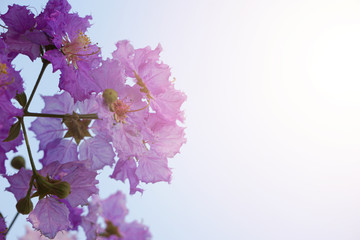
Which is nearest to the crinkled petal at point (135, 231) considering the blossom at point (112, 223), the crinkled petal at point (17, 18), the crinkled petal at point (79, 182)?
the blossom at point (112, 223)

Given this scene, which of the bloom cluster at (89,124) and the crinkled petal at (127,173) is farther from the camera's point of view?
the crinkled petal at (127,173)

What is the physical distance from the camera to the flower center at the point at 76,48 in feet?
2.94

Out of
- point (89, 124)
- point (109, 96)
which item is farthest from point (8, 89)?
point (89, 124)

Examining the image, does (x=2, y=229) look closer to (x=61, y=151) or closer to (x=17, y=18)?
(x=61, y=151)

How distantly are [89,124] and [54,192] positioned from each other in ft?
0.67

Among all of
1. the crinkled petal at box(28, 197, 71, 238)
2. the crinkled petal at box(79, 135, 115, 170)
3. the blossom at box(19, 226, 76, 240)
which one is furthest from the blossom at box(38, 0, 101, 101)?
the blossom at box(19, 226, 76, 240)

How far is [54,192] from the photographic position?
0.80m

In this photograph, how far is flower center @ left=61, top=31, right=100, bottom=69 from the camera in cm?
90

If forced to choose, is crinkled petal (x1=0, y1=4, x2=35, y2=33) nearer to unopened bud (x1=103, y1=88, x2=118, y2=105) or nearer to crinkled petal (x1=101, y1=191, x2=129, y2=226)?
unopened bud (x1=103, y1=88, x2=118, y2=105)

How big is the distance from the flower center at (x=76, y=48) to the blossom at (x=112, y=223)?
1.14 ft

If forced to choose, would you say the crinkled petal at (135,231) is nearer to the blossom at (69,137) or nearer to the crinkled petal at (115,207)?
the crinkled petal at (115,207)

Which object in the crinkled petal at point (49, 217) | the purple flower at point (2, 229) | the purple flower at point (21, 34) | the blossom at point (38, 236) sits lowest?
the purple flower at point (2, 229)

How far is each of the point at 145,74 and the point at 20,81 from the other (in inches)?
11.5

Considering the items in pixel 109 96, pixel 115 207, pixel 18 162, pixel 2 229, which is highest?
pixel 18 162
